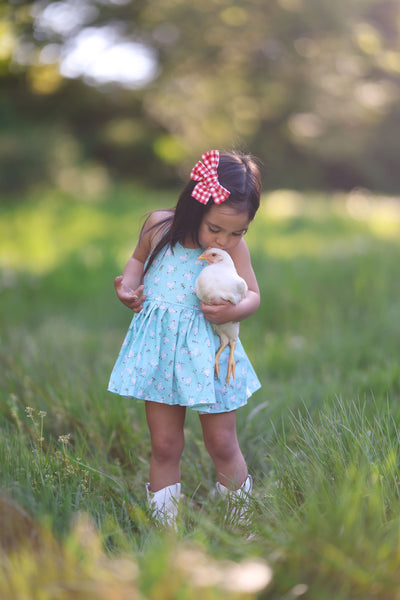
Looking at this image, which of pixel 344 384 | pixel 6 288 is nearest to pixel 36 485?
pixel 344 384

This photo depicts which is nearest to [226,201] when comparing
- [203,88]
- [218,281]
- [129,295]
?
[218,281]

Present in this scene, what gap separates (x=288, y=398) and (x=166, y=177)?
14.2 m

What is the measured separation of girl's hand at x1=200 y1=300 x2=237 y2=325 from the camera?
205cm

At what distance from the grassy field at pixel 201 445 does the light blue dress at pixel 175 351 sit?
30 cm

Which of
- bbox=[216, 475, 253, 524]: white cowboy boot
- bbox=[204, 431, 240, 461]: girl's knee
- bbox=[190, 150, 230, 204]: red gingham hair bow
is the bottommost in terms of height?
bbox=[216, 475, 253, 524]: white cowboy boot

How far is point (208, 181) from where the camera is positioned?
2.03m

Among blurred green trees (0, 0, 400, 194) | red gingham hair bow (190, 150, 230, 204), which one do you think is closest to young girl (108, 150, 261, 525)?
red gingham hair bow (190, 150, 230, 204)

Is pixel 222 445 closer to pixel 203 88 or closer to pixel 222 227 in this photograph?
pixel 222 227

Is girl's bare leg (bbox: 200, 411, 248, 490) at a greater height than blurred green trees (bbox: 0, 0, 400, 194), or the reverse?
blurred green trees (bbox: 0, 0, 400, 194)

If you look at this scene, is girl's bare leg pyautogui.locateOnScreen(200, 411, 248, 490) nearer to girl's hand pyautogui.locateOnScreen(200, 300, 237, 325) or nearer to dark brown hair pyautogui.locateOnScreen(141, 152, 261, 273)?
girl's hand pyautogui.locateOnScreen(200, 300, 237, 325)

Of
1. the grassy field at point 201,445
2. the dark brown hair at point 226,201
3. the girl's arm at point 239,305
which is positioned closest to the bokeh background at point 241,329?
the grassy field at point 201,445

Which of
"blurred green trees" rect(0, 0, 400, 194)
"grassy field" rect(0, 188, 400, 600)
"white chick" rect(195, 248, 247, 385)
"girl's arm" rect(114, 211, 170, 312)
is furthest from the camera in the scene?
"blurred green trees" rect(0, 0, 400, 194)

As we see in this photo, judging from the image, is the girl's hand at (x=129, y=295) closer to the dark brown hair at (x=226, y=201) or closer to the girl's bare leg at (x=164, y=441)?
the dark brown hair at (x=226, y=201)

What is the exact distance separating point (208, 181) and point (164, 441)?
1007mm
